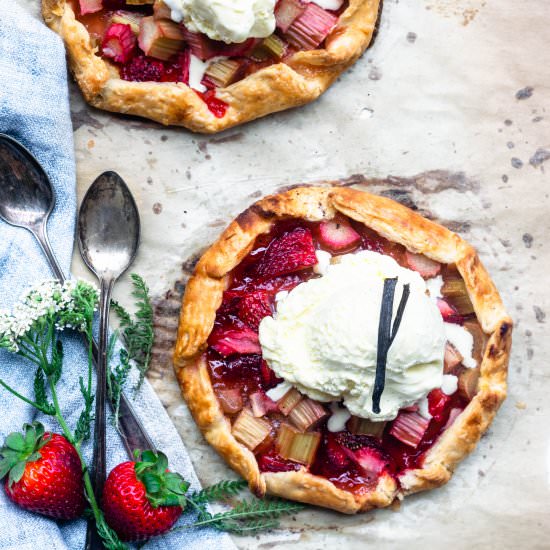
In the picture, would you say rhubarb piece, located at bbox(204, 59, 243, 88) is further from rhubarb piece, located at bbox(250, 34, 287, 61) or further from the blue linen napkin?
the blue linen napkin

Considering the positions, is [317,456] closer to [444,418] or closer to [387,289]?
[444,418]

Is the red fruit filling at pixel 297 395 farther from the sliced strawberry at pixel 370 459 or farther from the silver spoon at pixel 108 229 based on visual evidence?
the silver spoon at pixel 108 229

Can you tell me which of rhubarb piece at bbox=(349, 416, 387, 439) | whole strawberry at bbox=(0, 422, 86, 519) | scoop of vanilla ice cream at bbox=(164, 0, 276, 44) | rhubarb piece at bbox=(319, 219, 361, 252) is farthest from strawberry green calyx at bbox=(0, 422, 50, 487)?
scoop of vanilla ice cream at bbox=(164, 0, 276, 44)

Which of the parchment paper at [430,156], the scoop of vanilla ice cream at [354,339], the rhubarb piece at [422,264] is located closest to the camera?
the scoop of vanilla ice cream at [354,339]

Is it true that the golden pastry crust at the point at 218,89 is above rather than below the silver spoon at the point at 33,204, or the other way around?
above

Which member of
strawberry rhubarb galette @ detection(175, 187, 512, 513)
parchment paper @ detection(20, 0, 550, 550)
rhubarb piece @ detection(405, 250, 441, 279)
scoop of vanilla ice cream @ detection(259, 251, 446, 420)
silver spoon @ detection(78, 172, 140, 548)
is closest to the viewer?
scoop of vanilla ice cream @ detection(259, 251, 446, 420)

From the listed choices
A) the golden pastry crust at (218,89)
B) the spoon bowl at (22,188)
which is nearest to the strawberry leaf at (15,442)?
the spoon bowl at (22,188)
